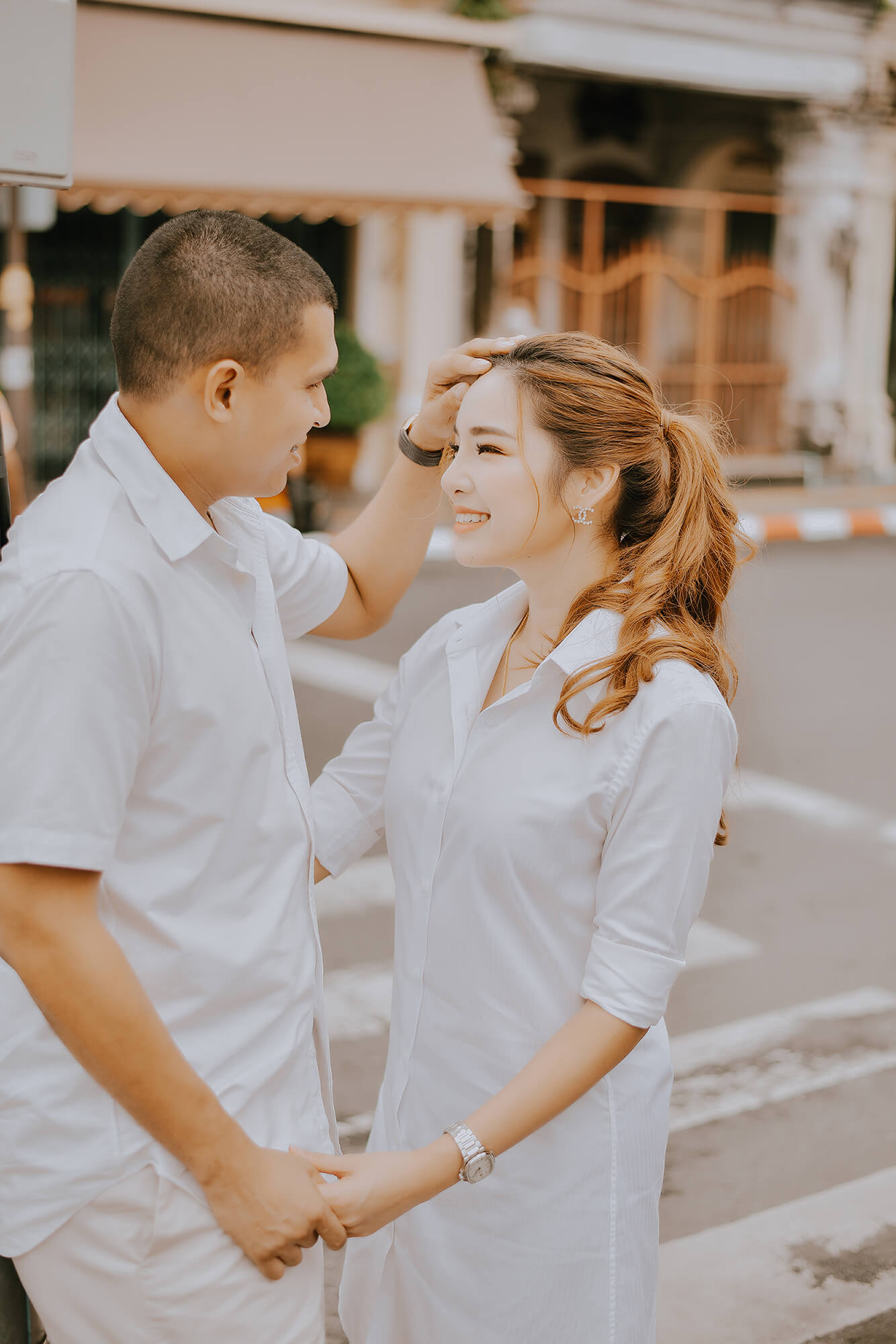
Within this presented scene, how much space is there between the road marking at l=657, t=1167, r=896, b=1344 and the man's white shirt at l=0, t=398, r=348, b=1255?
155 centimetres

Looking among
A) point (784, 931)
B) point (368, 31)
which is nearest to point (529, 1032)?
point (784, 931)

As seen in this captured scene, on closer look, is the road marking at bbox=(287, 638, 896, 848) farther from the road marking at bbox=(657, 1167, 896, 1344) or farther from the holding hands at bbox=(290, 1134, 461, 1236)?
the holding hands at bbox=(290, 1134, 461, 1236)

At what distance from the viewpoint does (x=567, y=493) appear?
213 centimetres

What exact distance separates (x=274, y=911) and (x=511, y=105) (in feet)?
47.0

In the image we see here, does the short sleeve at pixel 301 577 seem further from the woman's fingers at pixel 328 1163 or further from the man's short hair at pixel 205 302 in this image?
the woman's fingers at pixel 328 1163

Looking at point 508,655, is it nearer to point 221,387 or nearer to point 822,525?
point 221,387

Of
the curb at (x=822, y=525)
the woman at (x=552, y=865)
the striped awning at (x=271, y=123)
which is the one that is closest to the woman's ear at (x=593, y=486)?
the woman at (x=552, y=865)

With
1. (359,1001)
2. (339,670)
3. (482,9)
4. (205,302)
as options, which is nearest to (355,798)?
→ (205,302)

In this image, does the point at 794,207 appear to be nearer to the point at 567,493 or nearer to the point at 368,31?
the point at 368,31

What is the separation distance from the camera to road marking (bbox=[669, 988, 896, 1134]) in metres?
4.06

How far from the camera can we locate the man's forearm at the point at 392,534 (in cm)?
253

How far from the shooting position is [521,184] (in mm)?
15211

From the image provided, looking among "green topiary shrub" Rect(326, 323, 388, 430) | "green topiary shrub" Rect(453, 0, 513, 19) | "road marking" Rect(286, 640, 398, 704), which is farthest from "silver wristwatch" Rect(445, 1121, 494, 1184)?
"green topiary shrub" Rect(453, 0, 513, 19)

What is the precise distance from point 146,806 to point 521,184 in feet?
47.6
